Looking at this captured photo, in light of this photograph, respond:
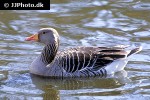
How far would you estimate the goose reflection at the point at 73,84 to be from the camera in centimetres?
989

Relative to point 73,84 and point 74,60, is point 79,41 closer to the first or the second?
point 74,60

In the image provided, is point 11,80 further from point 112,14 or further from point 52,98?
point 112,14

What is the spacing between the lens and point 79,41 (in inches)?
492

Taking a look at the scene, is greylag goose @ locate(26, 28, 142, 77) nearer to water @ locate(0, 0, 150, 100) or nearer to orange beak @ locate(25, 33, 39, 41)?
orange beak @ locate(25, 33, 39, 41)

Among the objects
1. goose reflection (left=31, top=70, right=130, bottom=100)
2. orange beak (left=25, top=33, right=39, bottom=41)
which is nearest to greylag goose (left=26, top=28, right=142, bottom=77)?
orange beak (left=25, top=33, right=39, bottom=41)

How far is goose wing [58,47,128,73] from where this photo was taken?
416 inches

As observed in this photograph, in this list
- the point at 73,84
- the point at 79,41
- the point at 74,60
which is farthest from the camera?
the point at 79,41

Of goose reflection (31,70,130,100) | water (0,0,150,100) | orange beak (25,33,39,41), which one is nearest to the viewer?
water (0,0,150,100)

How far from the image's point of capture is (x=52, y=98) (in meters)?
9.59

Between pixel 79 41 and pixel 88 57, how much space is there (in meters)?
1.90

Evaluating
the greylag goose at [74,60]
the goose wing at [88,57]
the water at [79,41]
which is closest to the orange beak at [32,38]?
the greylag goose at [74,60]

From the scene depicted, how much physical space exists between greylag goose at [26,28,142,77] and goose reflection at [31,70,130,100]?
0.44 feet

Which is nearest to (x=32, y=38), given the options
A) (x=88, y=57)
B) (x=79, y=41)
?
(x=88, y=57)

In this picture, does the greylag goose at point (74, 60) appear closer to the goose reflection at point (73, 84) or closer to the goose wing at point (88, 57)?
the goose wing at point (88, 57)
